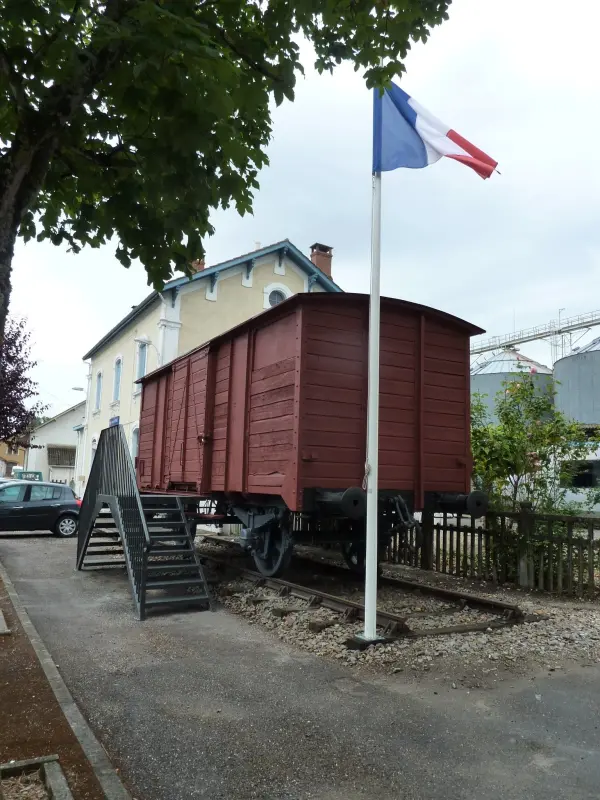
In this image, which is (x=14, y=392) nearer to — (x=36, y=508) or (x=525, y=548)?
(x=36, y=508)

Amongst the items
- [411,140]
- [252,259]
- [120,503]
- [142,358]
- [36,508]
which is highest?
[252,259]

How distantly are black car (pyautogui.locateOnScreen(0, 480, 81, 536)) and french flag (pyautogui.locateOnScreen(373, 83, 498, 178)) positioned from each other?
13.8 metres

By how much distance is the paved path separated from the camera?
129 inches

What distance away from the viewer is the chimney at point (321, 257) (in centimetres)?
2253

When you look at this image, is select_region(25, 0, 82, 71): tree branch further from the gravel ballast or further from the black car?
the black car

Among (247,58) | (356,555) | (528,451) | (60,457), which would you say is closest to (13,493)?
(356,555)

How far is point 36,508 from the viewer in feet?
53.8

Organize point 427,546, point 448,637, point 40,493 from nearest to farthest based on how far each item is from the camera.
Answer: point 448,637 → point 427,546 → point 40,493

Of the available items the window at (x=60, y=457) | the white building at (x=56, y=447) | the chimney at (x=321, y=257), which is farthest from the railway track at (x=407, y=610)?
the window at (x=60, y=457)

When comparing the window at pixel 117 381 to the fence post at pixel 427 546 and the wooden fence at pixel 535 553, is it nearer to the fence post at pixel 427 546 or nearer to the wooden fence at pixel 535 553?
the fence post at pixel 427 546

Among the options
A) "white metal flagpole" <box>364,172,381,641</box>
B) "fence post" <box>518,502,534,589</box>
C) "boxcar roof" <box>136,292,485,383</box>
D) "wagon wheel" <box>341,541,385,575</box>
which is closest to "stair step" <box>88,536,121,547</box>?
"wagon wheel" <box>341,541,385,575</box>

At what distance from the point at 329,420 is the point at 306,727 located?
13.3ft

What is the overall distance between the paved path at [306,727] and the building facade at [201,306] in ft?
43.0

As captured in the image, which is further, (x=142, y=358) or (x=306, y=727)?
(x=142, y=358)
